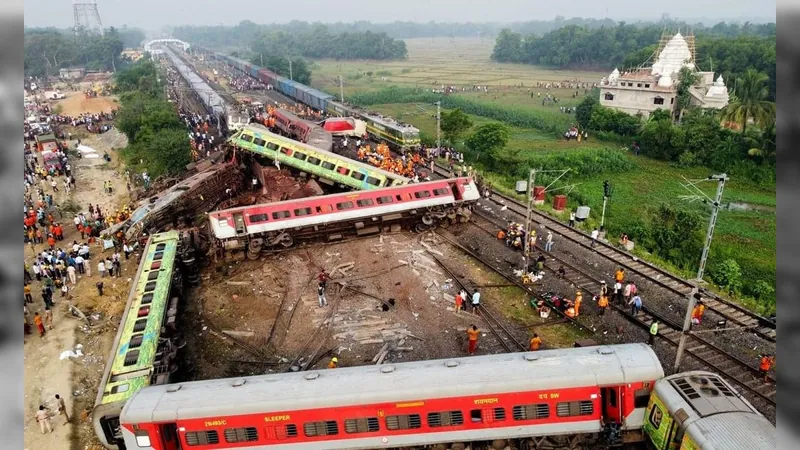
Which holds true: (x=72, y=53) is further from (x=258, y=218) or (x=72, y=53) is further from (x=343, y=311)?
(x=343, y=311)

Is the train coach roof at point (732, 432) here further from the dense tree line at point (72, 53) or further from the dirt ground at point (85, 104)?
the dense tree line at point (72, 53)

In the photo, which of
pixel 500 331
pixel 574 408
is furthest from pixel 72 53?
pixel 574 408

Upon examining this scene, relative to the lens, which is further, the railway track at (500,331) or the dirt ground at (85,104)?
the dirt ground at (85,104)

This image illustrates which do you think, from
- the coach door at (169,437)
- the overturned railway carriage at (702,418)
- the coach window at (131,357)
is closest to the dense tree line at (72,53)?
the coach window at (131,357)

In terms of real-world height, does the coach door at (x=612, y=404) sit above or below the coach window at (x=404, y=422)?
above

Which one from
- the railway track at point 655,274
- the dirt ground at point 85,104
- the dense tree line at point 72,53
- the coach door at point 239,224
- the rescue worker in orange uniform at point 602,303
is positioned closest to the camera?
the railway track at point 655,274

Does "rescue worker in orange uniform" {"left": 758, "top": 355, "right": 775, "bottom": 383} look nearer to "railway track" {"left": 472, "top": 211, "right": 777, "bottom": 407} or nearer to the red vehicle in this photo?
"railway track" {"left": 472, "top": 211, "right": 777, "bottom": 407}

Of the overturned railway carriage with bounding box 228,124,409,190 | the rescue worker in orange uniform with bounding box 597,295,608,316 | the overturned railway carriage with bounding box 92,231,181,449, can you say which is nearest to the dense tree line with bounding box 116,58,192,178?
the overturned railway carriage with bounding box 228,124,409,190

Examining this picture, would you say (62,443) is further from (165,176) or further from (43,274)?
(165,176)
